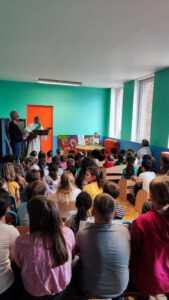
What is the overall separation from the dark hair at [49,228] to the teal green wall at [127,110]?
234 inches

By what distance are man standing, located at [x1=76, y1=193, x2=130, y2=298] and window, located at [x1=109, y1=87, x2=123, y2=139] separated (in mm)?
6993

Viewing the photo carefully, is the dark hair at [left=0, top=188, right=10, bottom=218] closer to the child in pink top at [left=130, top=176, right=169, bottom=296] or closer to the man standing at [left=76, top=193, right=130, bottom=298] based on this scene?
the man standing at [left=76, top=193, right=130, bottom=298]

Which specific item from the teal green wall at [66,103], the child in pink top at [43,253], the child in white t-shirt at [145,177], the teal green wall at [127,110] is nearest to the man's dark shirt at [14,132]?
Answer: the teal green wall at [66,103]

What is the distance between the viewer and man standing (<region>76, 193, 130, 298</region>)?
3.87ft

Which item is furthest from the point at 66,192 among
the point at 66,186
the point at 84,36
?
the point at 84,36

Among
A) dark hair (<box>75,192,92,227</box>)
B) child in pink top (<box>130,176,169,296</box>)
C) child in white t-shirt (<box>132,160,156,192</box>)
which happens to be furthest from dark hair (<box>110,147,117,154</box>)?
child in pink top (<box>130,176,169,296</box>)

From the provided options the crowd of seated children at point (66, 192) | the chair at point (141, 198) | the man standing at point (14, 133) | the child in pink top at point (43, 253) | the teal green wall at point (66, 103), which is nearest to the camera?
the child in pink top at point (43, 253)

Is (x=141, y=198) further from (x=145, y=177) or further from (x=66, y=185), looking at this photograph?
(x=66, y=185)

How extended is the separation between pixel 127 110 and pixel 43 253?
20.5 ft

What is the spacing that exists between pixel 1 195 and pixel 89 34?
2.89 m

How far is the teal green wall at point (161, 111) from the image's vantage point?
501 centimetres

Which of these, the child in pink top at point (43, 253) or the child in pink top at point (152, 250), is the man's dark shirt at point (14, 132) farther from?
the child in pink top at point (152, 250)

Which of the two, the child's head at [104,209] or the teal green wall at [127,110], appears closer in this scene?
the child's head at [104,209]

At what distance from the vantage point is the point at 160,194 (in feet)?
4.44
